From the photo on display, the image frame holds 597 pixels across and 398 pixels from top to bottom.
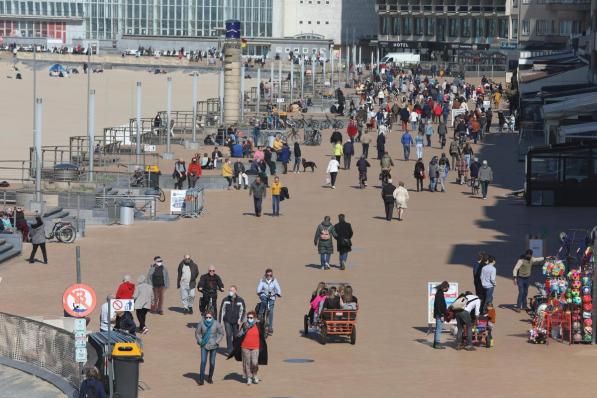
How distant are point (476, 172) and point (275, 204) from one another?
761cm

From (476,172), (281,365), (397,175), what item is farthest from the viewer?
(397,175)

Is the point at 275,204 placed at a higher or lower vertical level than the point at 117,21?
lower

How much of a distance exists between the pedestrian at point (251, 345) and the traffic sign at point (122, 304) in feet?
6.40

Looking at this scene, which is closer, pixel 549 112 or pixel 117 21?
pixel 549 112

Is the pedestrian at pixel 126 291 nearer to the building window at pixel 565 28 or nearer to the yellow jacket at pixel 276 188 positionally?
the yellow jacket at pixel 276 188

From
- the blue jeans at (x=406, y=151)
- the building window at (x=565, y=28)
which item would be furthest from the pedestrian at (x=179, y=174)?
the building window at (x=565, y=28)

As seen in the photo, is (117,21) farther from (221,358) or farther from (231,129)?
(221,358)

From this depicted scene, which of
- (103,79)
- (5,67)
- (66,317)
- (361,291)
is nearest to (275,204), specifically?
(361,291)

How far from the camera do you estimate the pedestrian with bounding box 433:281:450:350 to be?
26.9 m

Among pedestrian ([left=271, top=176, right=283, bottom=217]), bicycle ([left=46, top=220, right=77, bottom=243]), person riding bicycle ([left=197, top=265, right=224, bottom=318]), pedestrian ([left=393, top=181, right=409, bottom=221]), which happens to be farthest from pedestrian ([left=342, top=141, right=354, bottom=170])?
person riding bicycle ([left=197, top=265, right=224, bottom=318])

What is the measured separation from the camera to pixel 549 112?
54219 mm

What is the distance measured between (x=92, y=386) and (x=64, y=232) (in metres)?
17.3

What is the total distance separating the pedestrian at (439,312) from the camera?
88.4ft

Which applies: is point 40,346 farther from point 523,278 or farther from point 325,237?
point 325,237
